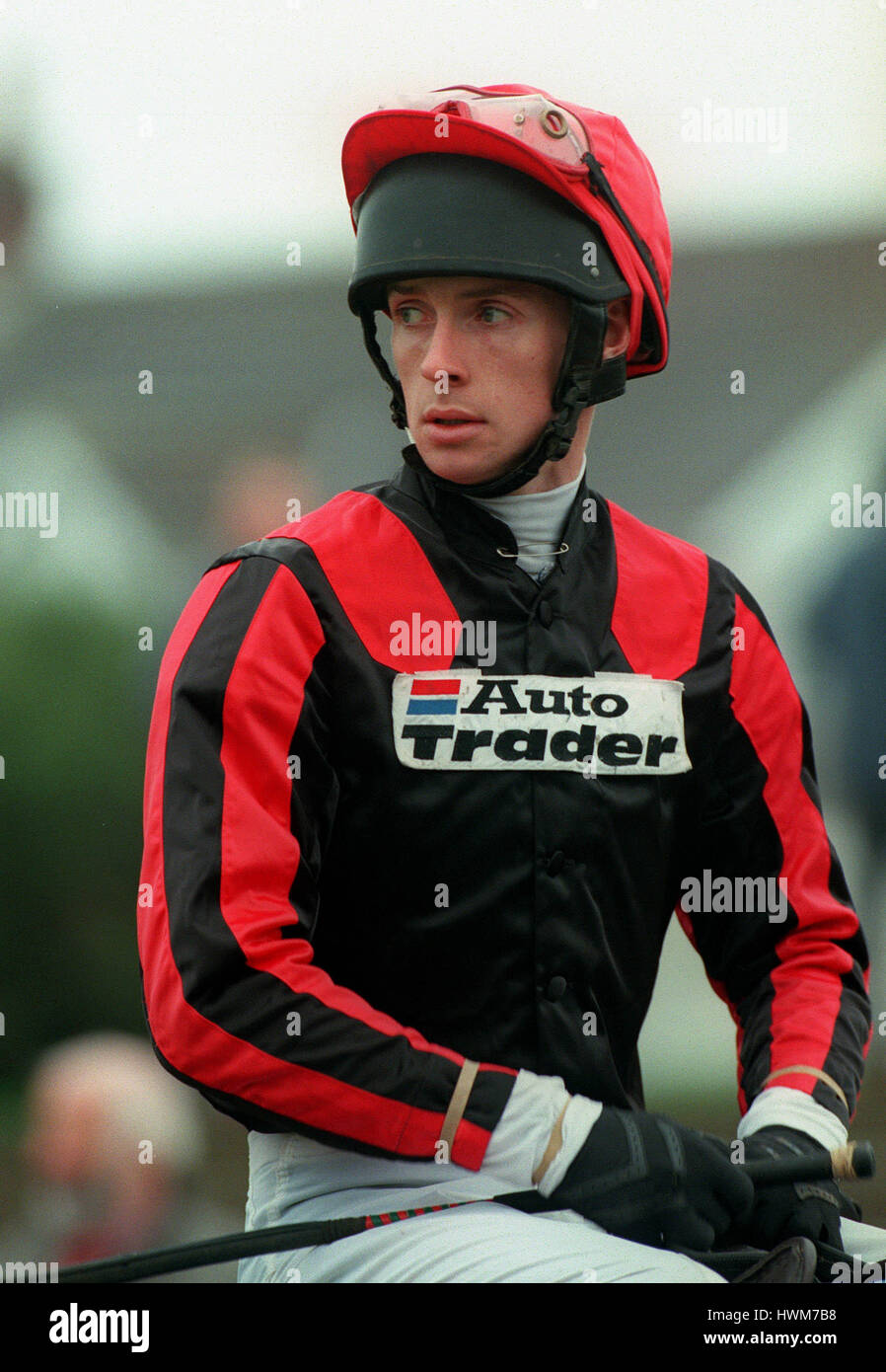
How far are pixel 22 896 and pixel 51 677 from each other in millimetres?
397

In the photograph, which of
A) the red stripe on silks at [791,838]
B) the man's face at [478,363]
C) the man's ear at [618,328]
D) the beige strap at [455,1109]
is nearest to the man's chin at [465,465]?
the man's face at [478,363]

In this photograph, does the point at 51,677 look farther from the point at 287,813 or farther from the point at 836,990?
the point at 836,990

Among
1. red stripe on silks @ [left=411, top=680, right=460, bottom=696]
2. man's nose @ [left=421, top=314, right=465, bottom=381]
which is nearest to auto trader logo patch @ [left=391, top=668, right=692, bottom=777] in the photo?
red stripe on silks @ [left=411, top=680, right=460, bottom=696]

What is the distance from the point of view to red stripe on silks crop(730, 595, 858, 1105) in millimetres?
Result: 1803

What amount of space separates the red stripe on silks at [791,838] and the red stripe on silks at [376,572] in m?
0.42

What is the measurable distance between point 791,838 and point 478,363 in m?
0.71

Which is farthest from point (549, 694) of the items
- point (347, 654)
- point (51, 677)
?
point (51, 677)

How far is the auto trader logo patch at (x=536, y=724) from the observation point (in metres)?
1.62

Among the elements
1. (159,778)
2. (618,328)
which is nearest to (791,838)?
(618,328)

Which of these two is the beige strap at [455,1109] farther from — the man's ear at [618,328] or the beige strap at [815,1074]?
the man's ear at [618,328]

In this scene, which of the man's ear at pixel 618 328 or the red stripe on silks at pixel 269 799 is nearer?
the red stripe on silks at pixel 269 799

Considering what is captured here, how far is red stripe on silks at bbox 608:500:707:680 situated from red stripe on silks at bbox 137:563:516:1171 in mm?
445

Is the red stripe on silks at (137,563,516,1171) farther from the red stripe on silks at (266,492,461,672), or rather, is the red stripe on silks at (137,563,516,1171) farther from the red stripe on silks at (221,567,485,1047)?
the red stripe on silks at (266,492,461,672)

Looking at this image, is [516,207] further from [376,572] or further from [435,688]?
[435,688]
